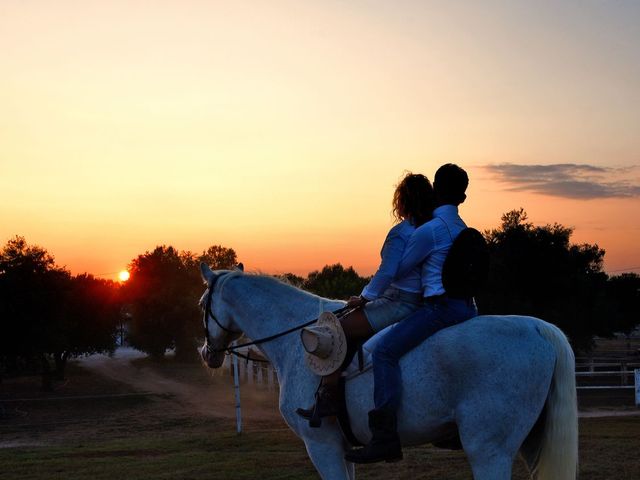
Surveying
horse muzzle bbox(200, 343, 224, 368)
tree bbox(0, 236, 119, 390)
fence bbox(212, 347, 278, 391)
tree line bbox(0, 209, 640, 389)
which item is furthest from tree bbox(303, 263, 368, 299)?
horse muzzle bbox(200, 343, 224, 368)

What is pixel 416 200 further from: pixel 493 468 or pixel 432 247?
pixel 493 468

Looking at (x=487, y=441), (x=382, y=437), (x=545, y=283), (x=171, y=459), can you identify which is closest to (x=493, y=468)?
(x=487, y=441)

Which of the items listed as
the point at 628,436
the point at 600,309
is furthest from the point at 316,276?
the point at 628,436

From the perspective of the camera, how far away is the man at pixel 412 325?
5.86 m

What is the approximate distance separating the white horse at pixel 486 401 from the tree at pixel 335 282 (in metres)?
41.8

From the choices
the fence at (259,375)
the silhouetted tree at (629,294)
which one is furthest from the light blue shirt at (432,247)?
the silhouetted tree at (629,294)

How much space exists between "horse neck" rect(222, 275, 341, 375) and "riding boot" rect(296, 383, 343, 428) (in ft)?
1.95

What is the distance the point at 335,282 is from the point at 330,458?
152 feet

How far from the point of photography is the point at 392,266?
593cm

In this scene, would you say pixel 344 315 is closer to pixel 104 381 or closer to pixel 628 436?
pixel 628 436

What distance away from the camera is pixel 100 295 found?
4631cm

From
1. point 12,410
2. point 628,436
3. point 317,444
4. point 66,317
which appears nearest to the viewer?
point 317,444

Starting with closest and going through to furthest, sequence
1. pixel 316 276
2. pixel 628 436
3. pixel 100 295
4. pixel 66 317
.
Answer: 1. pixel 628 436
2. pixel 66 317
3. pixel 100 295
4. pixel 316 276

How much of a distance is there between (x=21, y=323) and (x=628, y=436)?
94.5 feet
